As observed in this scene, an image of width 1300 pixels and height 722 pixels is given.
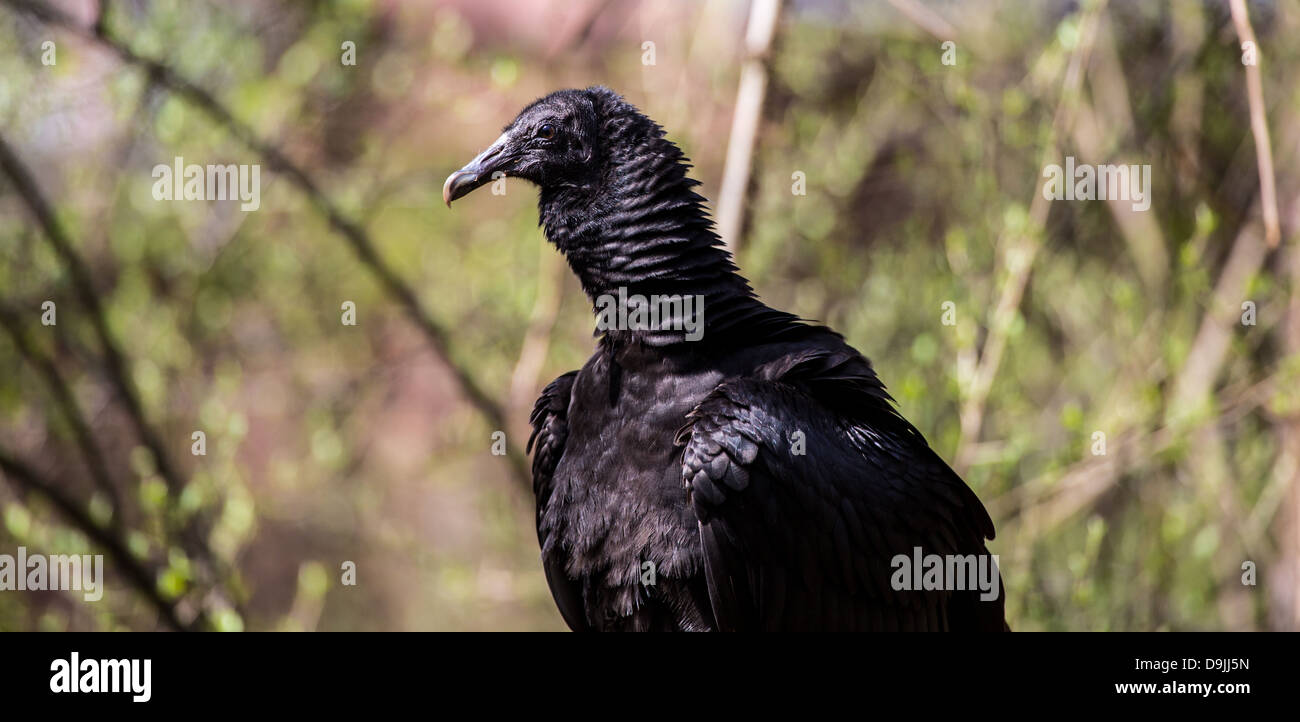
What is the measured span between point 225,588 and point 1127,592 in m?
4.52

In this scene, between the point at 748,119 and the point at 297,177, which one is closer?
the point at 748,119

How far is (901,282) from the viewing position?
6.36 metres

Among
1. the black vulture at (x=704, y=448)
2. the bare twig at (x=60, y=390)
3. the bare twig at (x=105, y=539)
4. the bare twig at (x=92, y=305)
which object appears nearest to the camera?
the black vulture at (x=704, y=448)

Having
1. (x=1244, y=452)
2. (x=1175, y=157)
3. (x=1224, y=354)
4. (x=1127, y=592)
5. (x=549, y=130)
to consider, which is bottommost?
(x=1127, y=592)

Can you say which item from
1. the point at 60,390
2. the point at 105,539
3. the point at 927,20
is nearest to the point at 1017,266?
the point at 927,20

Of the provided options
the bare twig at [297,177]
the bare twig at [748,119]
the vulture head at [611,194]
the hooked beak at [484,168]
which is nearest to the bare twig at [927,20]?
the bare twig at [748,119]

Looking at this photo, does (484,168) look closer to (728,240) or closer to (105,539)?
(728,240)

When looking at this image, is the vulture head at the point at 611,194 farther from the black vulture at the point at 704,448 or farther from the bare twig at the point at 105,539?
the bare twig at the point at 105,539

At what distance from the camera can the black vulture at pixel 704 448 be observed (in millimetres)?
3010

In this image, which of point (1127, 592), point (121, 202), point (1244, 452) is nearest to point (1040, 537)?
point (1127, 592)

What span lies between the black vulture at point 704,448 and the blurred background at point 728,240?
869 millimetres

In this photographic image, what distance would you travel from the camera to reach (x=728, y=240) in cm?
418

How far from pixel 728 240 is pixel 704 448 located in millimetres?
1412
